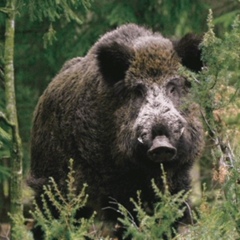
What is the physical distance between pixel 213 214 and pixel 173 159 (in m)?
2.87

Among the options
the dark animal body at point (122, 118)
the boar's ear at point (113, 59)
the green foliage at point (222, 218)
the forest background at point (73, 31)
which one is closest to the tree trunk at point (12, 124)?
the dark animal body at point (122, 118)

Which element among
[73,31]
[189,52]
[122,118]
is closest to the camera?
[122,118]

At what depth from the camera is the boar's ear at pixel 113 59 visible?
10.7 m

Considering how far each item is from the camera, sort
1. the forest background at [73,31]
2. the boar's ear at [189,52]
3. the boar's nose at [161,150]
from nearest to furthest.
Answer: the boar's nose at [161,150]
the boar's ear at [189,52]
the forest background at [73,31]

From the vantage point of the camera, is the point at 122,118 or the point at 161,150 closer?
the point at 161,150

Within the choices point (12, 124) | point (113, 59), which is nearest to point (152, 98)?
point (113, 59)

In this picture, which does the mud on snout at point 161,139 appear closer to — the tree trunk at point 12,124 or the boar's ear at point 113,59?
the boar's ear at point 113,59

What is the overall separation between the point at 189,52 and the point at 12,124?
1.70 meters

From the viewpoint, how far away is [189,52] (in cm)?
1073

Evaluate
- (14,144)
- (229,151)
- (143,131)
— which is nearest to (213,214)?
(229,151)

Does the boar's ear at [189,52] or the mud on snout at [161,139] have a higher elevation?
the boar's ear at [189,52]

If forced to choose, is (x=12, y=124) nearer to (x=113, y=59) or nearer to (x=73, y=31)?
(x=113, y=59)

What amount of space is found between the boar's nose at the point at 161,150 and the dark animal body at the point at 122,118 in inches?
9.1

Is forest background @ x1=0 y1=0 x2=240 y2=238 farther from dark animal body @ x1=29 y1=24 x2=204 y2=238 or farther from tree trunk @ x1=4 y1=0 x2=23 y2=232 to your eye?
tree trunk @ x1=4 y1=0 x2=23 y2=232
